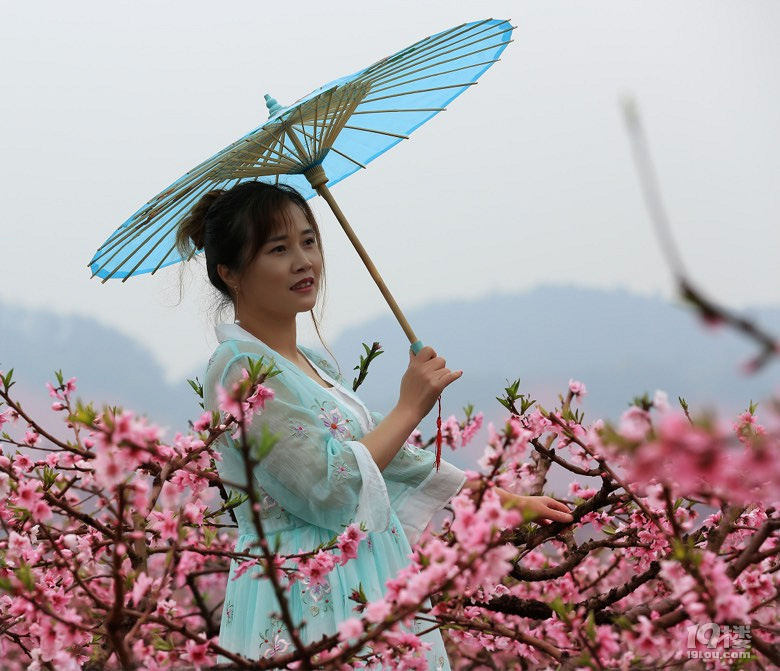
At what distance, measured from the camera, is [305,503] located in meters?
2.06

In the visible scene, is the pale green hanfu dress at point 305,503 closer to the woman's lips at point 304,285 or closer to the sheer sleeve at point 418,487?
the sheer sleeve at point 418,487

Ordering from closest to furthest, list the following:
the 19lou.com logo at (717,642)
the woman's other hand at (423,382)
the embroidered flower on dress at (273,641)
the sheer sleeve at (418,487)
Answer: the 19lou.com logo at (717,642)
the embroidered flower on dress at (273,641)
the woman's other hand at (423,382)
the sheer sleeve at (418,487)

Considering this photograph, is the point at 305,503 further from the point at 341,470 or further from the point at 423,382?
the point at 423,382

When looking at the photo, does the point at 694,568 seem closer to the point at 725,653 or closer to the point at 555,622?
the point at 725,653

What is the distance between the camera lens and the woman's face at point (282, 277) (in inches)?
90.3

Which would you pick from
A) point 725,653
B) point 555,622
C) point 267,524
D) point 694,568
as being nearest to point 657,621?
point 694,568

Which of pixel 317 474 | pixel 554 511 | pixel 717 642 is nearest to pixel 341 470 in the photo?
pixel 317 474

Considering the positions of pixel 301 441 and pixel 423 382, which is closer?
pixel 301 441

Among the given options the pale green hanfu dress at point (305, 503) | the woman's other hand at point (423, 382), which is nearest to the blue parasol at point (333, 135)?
the woman's other hand at point (423, 382)

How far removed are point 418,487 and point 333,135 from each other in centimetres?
104

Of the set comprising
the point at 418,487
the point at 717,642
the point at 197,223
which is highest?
the point at 197,223

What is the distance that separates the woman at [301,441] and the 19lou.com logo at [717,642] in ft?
1.34

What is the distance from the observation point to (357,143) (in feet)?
9.27

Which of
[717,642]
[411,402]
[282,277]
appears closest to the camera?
[717,642]
